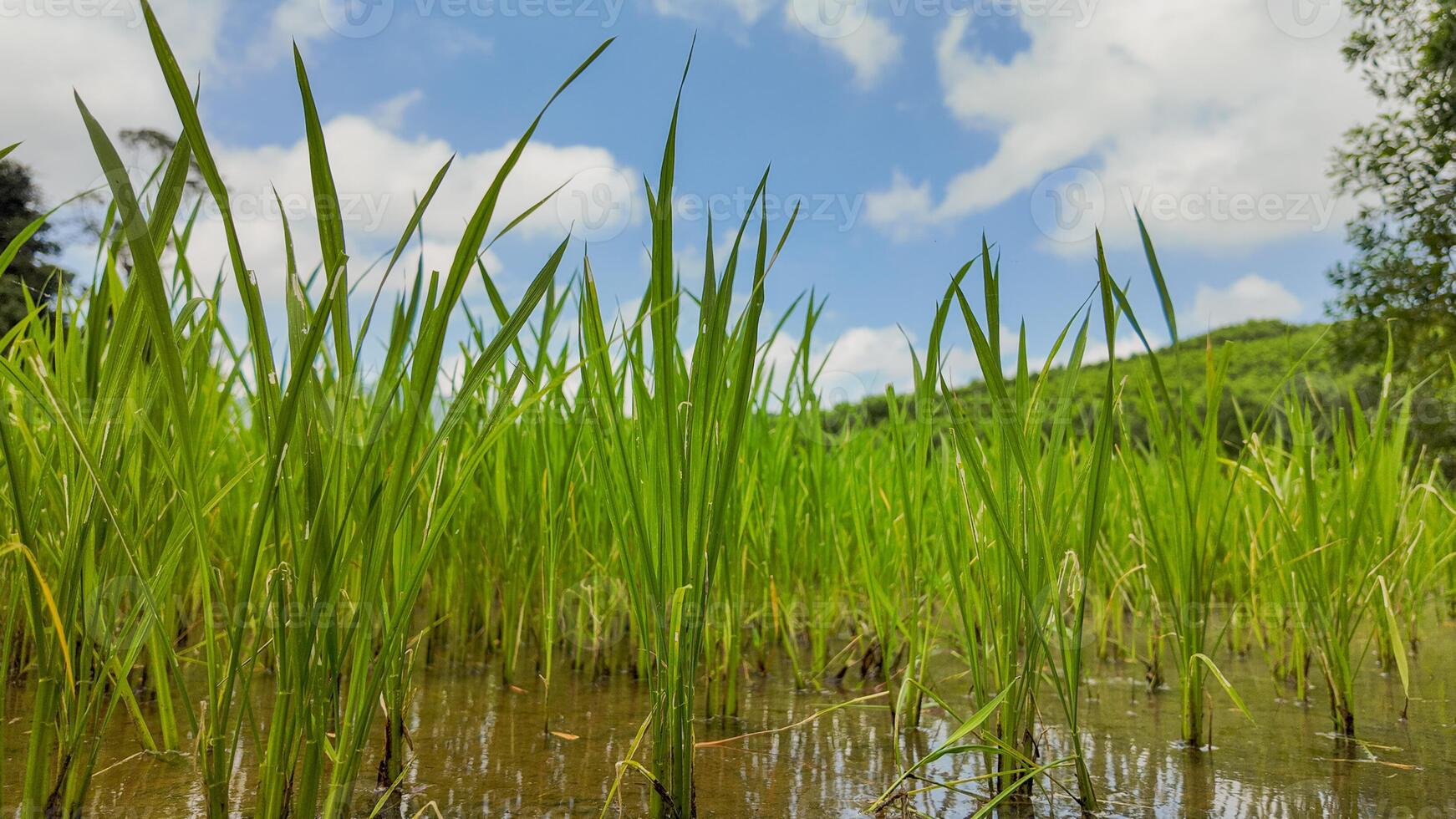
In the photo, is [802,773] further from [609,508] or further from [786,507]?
[786,507]

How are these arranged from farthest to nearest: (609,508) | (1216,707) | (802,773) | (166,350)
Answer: (1216,707) → (802,773) → (609,508) → (166,350)

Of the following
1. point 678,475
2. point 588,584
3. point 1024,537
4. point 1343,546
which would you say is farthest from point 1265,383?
point 678,475

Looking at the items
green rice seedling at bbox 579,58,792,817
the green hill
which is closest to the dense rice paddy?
green rice seedling at bbox 579,58,792,817

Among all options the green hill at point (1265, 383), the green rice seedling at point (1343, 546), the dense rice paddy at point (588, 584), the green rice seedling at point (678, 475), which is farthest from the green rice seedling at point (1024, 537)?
the green hill at point (1265, 383)

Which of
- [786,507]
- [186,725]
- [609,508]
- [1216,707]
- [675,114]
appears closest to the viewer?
[675,114]

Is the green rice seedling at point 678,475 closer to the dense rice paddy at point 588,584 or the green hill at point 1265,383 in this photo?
the dense rice paddy at point 588,584

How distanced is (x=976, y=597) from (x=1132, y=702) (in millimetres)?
602

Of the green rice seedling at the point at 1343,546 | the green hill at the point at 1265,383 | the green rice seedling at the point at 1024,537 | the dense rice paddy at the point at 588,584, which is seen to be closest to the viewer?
the dense rice paddy at the point at 588,584

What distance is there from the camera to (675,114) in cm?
88

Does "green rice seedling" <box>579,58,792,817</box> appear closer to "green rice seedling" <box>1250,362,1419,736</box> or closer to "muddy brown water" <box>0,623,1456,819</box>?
"muddy brown water" <box>0,623,1456,819</box>

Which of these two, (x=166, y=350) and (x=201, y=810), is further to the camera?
(x=201, y=810)

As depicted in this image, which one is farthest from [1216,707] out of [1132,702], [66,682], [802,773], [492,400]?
[66,682]

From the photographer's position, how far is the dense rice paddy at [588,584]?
2.55ft

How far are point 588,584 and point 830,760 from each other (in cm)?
91
